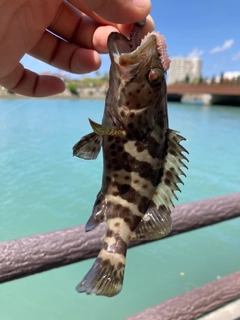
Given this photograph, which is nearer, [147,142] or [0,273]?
[147,142]

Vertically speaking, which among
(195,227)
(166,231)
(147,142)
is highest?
(147,142)

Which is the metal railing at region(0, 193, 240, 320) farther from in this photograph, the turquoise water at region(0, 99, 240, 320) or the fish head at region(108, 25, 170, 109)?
the turquoise water at region(0, 99, 240, 320)

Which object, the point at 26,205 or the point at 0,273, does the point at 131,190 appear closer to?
the point at 0,273

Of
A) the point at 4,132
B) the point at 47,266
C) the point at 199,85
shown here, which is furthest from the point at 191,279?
the point at 199,85

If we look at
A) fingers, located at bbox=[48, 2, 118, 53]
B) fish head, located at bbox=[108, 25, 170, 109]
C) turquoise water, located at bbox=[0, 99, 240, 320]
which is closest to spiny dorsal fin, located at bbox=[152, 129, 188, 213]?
fish head, located at bbox=[108, 25, 170, 109]

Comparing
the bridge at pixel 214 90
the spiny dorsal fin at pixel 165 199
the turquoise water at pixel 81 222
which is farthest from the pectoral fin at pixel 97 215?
the bridge at pixel 214 90

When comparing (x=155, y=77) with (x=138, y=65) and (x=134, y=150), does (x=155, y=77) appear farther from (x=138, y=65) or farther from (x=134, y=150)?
(x=134, y=150)

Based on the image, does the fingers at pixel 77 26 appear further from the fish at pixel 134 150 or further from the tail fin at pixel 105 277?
the tail fin at pixel 105 277
